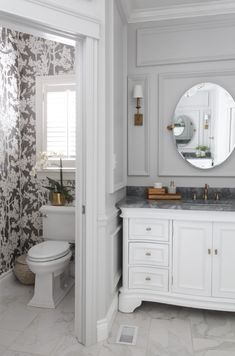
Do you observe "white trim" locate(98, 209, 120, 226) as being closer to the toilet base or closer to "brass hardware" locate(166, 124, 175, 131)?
the toilet base

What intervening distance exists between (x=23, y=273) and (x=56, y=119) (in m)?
1.58

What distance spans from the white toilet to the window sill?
0.34 m

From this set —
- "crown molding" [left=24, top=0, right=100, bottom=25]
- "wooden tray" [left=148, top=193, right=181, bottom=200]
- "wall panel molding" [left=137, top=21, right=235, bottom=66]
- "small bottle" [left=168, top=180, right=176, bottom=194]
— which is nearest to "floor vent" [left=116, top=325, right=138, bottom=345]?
"wooden tray" [left=148, top=193, right=181, bottom=200]

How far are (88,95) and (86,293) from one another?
129 centimetres

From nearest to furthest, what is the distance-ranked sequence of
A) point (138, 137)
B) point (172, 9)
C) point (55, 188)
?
point (172, 9) → point (138, 137) → point (55, 188)

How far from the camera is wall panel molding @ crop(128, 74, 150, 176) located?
8.80ft

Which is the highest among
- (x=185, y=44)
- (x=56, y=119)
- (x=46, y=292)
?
(x=185, y=44)

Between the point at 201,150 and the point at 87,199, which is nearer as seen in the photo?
the point at 87,199

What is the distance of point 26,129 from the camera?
9.78ft

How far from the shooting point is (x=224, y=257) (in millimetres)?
2109

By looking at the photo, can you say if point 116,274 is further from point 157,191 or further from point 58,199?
point 58,199

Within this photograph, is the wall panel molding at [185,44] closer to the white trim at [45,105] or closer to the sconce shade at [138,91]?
the sconce shade at [138,91]

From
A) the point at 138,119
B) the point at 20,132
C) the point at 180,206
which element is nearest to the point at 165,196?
the point at 180,206

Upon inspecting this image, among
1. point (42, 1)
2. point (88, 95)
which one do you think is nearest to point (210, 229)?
point (88, 95)
